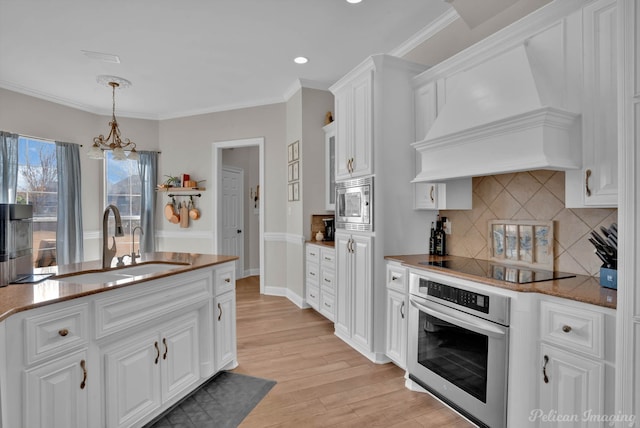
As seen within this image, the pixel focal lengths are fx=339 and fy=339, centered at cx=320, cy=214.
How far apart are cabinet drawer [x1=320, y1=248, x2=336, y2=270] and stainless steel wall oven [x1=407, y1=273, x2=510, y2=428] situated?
1.35 m

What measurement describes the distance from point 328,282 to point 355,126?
1770 mm

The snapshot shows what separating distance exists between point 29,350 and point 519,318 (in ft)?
7.28

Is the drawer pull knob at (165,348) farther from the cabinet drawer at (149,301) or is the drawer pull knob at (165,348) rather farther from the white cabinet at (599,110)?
the white cabinet at (599,110)

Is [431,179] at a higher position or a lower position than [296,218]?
higher

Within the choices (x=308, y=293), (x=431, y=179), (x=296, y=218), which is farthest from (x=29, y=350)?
(x=296, y=218)

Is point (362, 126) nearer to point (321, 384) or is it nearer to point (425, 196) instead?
point (425, 196)

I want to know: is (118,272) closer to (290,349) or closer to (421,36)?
(290,349)

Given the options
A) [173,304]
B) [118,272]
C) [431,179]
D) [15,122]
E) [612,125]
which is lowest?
[173,304]

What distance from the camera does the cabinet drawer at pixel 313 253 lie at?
412 cm

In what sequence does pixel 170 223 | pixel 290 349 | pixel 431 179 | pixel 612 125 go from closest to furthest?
1. pixel 612 125
2. pixel 431 179
3. pixel 290 349
4. pixel 170 223

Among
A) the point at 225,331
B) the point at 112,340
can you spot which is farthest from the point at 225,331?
the point at 112,340

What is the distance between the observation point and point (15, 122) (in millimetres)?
4512

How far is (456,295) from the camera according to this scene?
209cm

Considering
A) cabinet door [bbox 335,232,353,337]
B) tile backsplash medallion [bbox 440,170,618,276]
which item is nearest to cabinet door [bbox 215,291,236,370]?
cabinet door [bbox 335,232,353,337]
